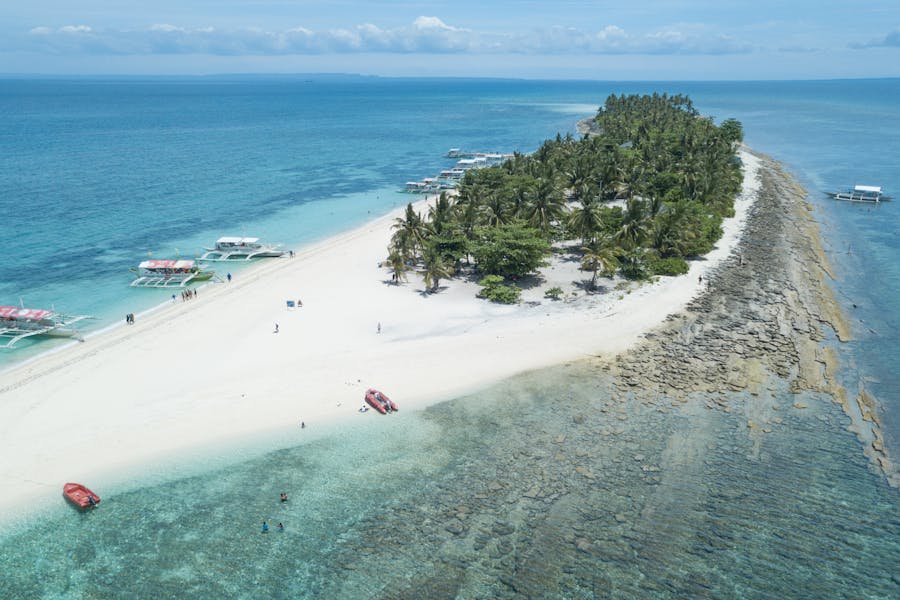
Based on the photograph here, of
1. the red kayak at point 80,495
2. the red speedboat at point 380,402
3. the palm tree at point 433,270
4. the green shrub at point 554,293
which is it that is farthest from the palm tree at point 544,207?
the red kayak at point 80,495

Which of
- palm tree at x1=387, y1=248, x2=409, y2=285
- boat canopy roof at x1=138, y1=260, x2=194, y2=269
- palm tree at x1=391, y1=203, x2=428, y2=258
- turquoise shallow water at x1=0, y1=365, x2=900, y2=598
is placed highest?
palm tree at x1=391, y1=203, x2=428, y2=258

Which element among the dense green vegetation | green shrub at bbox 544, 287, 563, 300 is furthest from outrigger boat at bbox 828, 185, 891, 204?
green shrub at bbox 544, 287, 563, 300

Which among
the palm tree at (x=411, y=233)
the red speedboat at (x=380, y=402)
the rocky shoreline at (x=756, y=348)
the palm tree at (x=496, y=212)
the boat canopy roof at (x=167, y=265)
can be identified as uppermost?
the palm tree at (x=496, y=212)

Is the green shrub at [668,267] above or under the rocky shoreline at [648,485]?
above

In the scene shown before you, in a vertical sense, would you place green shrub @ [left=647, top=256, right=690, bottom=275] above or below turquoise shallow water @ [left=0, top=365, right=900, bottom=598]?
above

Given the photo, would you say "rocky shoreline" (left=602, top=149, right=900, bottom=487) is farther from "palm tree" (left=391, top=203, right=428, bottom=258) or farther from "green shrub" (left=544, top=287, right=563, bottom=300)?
"palm tree" (left=391, top=203, right=428, bottom=258)

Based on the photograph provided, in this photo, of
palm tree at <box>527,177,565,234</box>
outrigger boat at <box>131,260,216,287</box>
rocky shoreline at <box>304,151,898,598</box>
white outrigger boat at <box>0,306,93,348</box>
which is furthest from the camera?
palm tree at <box>527,177,565,234</box>

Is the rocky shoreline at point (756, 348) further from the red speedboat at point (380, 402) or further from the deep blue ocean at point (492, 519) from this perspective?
the red speedboat at point (380, 402)

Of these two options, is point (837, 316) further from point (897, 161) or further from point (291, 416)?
point (897, 161)
